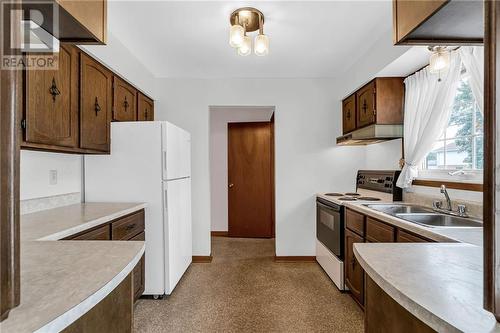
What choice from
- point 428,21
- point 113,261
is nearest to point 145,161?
point 113,261

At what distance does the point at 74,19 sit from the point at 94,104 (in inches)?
55.9

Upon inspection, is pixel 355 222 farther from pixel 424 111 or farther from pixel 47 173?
pixel 47 173

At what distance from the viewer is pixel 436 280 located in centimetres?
69

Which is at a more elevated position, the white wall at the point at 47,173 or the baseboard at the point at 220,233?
the white wall at the point at 47,173

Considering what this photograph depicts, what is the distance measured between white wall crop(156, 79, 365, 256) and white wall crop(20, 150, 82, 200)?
137cm

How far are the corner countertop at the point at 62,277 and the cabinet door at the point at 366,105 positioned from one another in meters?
2.45

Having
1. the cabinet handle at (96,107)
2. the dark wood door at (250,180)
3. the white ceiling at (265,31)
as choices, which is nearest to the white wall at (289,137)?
the white ceiling at (265,31)

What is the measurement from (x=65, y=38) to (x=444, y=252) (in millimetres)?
1685

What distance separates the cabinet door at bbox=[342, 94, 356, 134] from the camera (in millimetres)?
3055

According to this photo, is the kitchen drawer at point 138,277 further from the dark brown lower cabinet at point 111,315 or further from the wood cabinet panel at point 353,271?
the wood cabinet panel at point 353,271

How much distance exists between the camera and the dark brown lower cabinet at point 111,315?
670 mm

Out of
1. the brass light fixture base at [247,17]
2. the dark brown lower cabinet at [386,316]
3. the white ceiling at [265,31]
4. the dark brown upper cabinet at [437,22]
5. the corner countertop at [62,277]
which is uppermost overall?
the white ceiling at [265,31]

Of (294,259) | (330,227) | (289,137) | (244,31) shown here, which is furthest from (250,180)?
(244,31)

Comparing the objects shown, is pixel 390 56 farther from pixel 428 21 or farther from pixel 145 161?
pixel 145 161
